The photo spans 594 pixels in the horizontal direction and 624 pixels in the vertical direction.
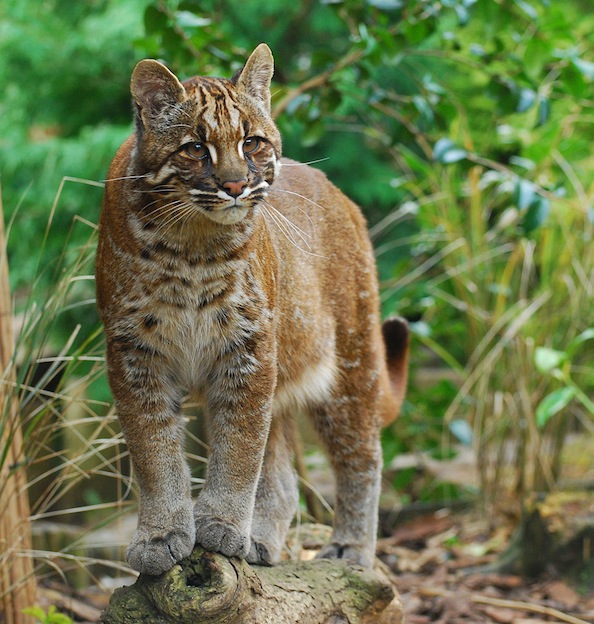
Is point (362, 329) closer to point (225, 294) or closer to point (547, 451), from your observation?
point (225, 294)

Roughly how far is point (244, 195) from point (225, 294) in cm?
44

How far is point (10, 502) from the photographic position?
4.27m

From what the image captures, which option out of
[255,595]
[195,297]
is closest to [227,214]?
[195,297]

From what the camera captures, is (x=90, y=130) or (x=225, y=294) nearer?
(x=225, y=294)

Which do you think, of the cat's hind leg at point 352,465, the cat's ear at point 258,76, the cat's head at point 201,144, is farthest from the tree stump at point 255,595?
the cat's ear at point 258,76

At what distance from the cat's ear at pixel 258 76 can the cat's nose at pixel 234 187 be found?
1.66 ft

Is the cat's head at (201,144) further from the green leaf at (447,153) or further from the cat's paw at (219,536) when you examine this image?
the green leaf at (447,153)

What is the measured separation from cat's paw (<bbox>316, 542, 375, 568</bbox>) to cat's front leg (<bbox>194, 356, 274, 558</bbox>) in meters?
0.86

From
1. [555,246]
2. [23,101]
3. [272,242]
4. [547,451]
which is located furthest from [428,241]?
[23,101]

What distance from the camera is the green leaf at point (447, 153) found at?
202 inches

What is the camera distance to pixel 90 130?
33.0 ft

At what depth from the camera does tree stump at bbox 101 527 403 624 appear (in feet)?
10.5

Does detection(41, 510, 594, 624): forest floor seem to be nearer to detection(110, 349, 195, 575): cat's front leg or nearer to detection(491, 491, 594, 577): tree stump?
detection(491, 491, 594, 577): tree stump

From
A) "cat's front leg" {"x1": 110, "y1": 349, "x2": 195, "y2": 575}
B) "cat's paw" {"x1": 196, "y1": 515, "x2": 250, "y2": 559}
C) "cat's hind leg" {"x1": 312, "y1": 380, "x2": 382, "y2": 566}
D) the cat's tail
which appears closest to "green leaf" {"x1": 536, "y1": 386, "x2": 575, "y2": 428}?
the cat's tail
